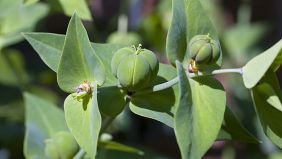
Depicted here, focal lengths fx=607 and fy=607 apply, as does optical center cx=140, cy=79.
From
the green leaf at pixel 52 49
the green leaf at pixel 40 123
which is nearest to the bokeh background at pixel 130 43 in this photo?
the green leaf at pixel 40 123

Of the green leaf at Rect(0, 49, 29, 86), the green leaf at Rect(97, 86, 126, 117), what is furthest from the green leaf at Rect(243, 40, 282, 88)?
the green leaf at Rect(0, 49, 29, 86)

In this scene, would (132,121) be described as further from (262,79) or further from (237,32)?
(262,79)

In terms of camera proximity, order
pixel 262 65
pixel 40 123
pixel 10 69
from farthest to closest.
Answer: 1. pixel 10 69
2. pixel 40 123
3. pixel 262 65

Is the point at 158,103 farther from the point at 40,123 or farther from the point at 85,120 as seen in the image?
the point at 40,123

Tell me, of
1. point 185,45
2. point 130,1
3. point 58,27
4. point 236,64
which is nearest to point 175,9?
point 185,45

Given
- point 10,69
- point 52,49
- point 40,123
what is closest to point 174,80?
point 52,49

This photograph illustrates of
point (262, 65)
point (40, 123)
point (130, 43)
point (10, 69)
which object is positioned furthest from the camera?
point (10, 69)

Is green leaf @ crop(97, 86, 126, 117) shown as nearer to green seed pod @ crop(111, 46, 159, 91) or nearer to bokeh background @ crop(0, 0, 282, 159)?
green seed pod @ crop(111, 46, 159, 91)
